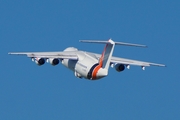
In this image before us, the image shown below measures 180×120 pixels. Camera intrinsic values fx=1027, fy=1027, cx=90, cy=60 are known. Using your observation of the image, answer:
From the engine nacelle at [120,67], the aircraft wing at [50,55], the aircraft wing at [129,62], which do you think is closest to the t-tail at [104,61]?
the aircraft wing at [129,62]

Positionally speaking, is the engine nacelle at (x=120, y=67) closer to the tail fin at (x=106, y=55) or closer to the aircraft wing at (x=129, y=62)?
the aircraft wing at (x=129, y=62)

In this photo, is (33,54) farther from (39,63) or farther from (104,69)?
(104,69)

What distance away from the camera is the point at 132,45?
103 metres

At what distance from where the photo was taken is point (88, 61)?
107m

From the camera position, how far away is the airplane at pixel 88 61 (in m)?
104

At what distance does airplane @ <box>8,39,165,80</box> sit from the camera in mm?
104312

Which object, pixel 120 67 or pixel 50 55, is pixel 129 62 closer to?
pixel 120 67

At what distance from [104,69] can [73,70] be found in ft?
25.2

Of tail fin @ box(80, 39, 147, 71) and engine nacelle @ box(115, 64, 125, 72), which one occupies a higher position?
tail fin @ box(80, 39, 147, 71)

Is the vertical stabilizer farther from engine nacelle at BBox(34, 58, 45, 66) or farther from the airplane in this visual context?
engine nacelle at BBox(34, 58, 45, 66)

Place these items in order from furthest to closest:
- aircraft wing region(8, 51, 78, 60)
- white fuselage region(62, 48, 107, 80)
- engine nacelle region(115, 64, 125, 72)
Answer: aircraft wing region(8, 51, 78, 60)
engine nacelle region(115, 64, 125, 72)
white fuselage region(62, 48, 107, 80)

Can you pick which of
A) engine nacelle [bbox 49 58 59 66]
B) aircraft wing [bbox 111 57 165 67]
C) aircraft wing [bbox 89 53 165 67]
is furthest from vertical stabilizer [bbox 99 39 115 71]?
engine nacelle [bbox 49 58 59 66]

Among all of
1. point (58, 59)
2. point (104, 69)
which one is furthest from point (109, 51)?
point (58, 59)

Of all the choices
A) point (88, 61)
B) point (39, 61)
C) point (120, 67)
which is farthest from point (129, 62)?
point (39, 61)
